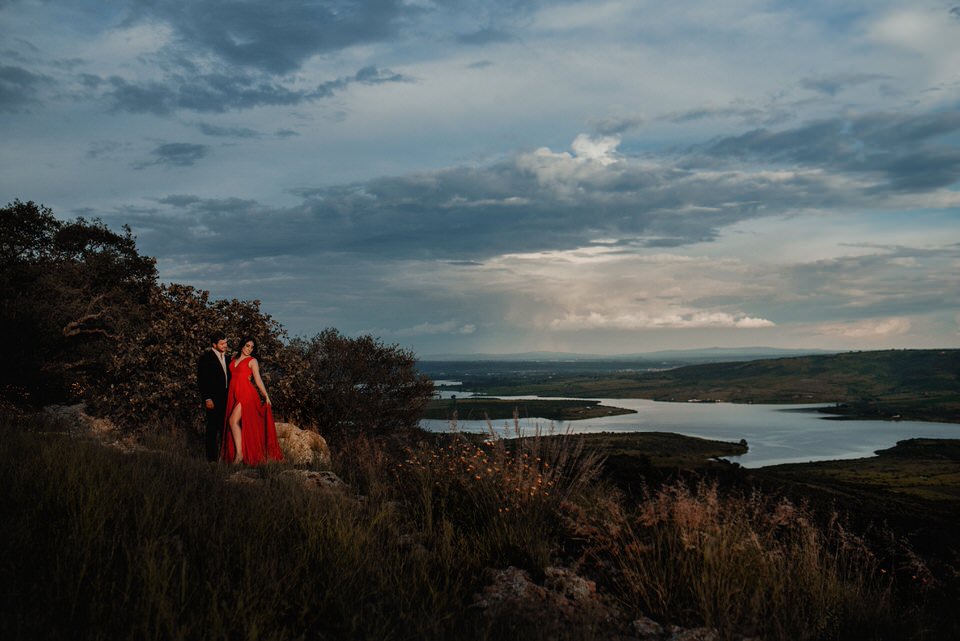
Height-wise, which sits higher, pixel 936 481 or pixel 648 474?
pixel 648 474

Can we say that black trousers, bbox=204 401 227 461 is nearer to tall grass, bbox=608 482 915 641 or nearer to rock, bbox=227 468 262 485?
rock, bbox=227 468 262 485

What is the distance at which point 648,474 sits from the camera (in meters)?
14.9

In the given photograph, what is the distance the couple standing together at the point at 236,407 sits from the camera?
1092 cm

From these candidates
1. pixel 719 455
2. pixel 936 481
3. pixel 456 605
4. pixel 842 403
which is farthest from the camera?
pixel 842 403

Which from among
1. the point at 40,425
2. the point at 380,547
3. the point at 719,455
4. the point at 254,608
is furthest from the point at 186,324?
the point at 719,455

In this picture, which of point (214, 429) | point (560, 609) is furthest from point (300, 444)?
point (560, 609)

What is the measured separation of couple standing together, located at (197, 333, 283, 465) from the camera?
35.8 ft

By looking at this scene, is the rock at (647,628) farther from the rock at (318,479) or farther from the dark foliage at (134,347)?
the dark foliage at (134,347)

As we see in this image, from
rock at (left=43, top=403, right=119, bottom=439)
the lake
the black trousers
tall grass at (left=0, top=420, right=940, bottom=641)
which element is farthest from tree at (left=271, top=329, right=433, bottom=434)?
the lake

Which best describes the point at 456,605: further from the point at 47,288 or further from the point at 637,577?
the point at 47,288

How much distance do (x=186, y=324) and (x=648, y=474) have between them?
11.8 metres

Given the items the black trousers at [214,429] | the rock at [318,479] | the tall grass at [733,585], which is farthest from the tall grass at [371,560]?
the black trousers at [214,429]

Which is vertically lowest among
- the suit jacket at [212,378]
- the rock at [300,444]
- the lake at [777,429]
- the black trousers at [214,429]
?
the lake at [777,429]

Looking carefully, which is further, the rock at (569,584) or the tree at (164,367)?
the tree at (164,367)
